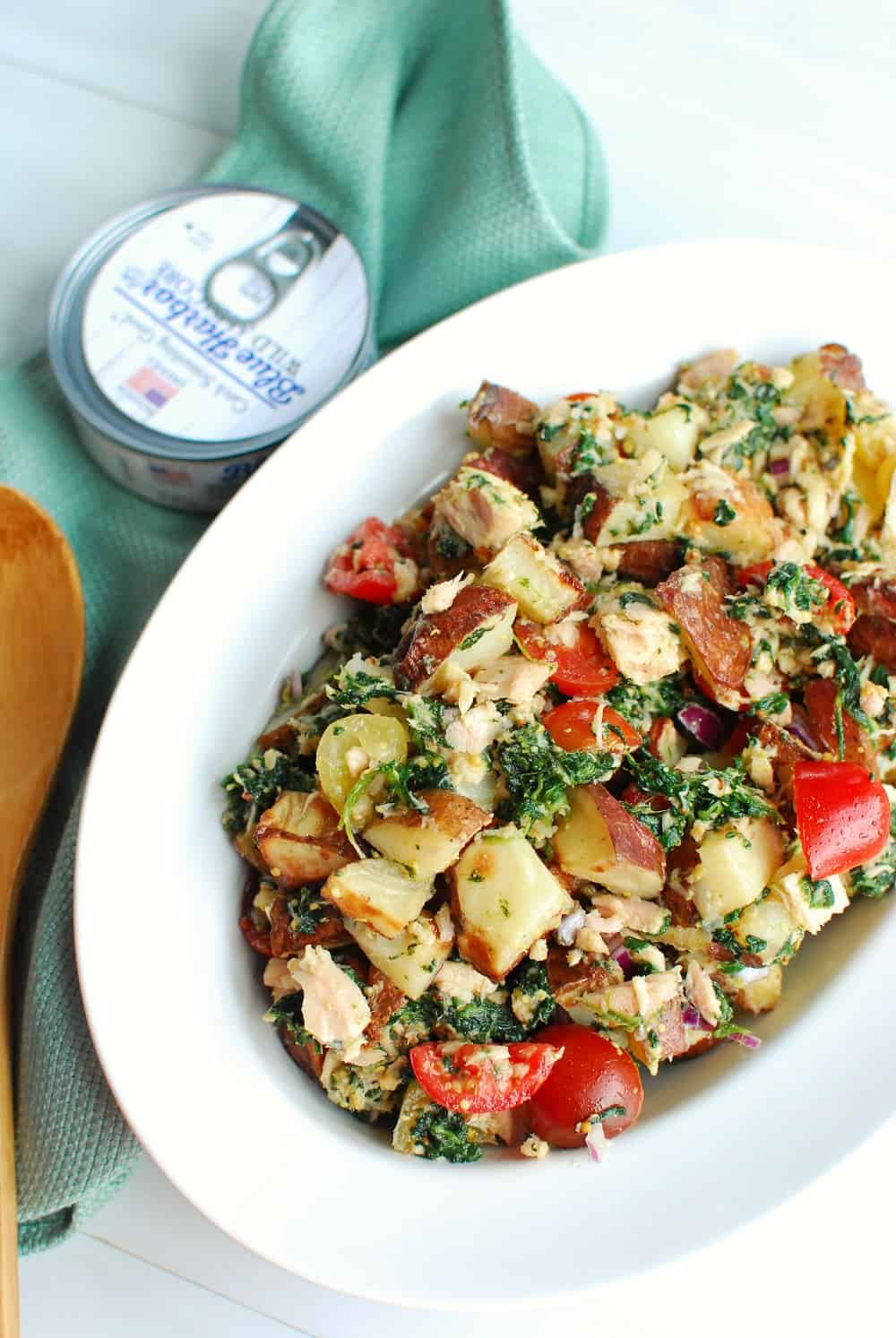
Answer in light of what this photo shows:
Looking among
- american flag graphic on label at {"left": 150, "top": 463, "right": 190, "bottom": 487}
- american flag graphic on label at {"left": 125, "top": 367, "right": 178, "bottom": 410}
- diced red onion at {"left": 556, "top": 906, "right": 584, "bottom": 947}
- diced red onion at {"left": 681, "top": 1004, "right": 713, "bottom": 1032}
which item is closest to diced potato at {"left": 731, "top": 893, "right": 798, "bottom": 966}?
diced red onion at {"left": 681, "top": 1004, "right": 713, "bottom": 1032}

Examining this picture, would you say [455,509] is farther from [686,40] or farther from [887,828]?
[686,40]

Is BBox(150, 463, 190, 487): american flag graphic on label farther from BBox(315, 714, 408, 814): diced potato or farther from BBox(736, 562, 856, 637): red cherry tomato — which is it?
BBox(736, 562, 856, 637): red cherry tomato

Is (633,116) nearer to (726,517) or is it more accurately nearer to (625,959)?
(726,517)

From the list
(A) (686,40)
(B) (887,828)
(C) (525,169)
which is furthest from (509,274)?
(B) (887,828)

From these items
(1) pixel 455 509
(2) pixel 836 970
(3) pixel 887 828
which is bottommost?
(2) pixel 836 970

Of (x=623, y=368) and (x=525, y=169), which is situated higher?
(x=525, y=169)

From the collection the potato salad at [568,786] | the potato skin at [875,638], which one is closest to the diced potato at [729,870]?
the potato salad at [568,786]
